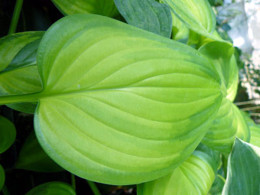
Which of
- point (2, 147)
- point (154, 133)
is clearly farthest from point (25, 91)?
point (154, 133)

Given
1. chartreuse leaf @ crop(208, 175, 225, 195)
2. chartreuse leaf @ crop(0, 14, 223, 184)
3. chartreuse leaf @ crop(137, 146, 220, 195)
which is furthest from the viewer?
chartreuse leaf @ crop(208, 175, 225, 195)

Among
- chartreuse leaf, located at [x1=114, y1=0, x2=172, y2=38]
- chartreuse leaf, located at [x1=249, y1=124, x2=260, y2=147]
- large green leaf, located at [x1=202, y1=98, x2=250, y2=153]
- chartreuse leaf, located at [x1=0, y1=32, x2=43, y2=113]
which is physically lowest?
chartreuse leaf, located at [x1=249, y1=124, x2=260, y2=147]

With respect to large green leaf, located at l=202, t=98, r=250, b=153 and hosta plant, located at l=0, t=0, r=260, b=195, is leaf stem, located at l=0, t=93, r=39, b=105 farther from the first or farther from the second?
large green leaf, located at l=202, t=98, r=250, b=153

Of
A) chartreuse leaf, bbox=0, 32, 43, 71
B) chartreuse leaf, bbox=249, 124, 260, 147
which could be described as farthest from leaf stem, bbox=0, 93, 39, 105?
chartreuse leaf, bbox=249, 124, 260, 147

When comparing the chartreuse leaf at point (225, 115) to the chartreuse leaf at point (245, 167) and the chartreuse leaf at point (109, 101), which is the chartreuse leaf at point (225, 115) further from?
the chartreuse leaf at point (109, 101)

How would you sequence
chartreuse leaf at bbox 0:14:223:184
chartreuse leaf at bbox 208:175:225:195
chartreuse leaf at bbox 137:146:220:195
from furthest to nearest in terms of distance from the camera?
→ 1. chartreuse leaf at bbox 208:175:225:195
2. chartreuse leaf at bbox 137:146:220:195
3. chartreuse leaf at bbox 0:14:223:184

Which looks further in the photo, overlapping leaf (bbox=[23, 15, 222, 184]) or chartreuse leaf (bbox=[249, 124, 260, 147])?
chartreuse leaf (bbox=[249, 124, 260, 147])

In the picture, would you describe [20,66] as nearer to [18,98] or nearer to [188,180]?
[18,98]

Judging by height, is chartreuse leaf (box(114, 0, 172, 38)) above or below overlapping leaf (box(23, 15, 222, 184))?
above

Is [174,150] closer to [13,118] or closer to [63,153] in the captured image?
[63,153]
